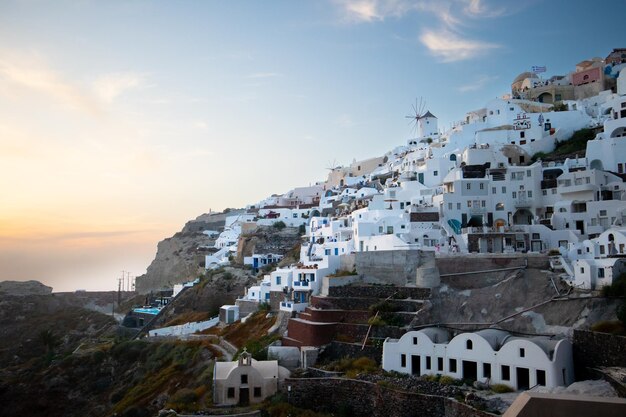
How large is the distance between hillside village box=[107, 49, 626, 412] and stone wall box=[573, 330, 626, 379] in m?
0.35

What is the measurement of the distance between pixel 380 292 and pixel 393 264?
204cm

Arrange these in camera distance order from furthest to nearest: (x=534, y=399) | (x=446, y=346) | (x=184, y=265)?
(x=184, y=265), (x=446, y=346), (x=534, y=399)

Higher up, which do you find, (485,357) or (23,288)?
(23,288)

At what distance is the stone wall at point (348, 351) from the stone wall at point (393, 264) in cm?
491

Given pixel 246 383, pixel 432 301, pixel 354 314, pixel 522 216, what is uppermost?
pixel 522 216

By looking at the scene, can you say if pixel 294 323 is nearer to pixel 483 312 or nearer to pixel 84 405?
pixel 483 312

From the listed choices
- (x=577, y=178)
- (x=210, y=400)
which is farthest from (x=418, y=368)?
(x=577, y=178)

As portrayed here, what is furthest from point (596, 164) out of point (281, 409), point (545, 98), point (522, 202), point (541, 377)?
point (281, 409)

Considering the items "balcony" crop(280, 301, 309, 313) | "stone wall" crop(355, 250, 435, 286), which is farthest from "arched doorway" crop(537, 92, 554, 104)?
"balcony" crop(280, 301, 309, 313)

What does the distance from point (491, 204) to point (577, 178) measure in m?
4.99

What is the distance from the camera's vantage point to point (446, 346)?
22.6m

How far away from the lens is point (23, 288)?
7412cm

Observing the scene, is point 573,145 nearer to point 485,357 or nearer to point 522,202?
point 522,202

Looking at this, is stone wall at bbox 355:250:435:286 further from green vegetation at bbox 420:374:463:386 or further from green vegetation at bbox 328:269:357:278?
green vegetation at bbox 420:374:463:386
